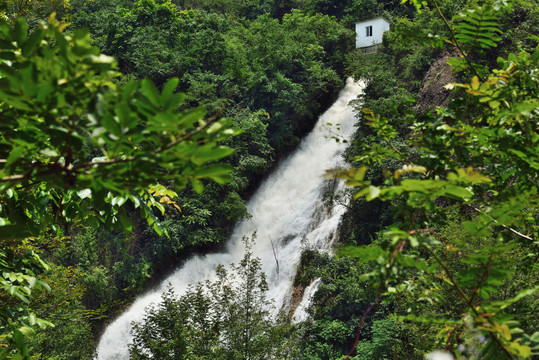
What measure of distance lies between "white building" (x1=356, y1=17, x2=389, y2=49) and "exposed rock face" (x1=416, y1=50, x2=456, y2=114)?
7030 millimetres

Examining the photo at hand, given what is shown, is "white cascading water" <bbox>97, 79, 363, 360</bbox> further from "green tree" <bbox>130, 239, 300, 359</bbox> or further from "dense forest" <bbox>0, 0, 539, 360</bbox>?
"green tree" <bbox>130, 239, 300, 359</bbox>

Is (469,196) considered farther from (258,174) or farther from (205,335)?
(258,174)

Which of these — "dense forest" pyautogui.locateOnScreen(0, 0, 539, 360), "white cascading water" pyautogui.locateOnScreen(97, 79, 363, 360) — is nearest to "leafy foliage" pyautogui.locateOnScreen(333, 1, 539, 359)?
"dense forest" pyautogui.locateOnScreen(0, 0, 539, 360)

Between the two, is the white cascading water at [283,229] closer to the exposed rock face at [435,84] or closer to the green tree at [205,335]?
the exposed rock face at [435,84]

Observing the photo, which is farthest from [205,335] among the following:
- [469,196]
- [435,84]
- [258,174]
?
[435,84]

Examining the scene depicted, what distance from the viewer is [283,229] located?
1727cm

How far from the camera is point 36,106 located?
42.9 inches

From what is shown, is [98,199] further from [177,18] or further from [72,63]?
[177,18]

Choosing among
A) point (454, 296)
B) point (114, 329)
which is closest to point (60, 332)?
point (114, 329)

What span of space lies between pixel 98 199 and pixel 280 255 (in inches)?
598

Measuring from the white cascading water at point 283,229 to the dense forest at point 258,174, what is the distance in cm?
51

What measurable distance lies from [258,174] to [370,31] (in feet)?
35.7

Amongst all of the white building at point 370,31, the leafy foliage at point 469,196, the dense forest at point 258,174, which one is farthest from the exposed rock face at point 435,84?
the leafy foliage at point 469,196

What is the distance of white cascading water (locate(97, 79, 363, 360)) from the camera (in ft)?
49.0
